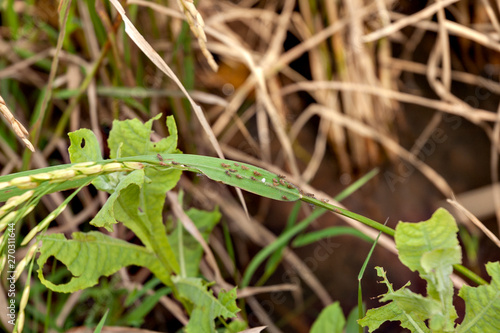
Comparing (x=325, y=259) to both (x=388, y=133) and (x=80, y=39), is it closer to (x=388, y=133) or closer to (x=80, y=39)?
(x=388, y=133)

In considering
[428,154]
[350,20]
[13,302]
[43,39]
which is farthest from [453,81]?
[13,302]

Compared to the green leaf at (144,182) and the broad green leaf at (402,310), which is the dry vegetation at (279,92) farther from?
the broad green leaf at (402,310)

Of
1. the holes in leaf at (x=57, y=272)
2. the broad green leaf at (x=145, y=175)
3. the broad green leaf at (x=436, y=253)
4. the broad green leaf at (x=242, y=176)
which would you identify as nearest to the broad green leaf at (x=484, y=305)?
the broad green leaf at (x=436, y=253)

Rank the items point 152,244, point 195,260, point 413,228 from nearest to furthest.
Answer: point 413,228, point 152,244, point 195,260

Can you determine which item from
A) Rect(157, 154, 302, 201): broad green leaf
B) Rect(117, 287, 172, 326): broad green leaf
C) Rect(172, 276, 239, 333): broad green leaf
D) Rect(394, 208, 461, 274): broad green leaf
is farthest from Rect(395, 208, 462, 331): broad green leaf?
Rect(117, 287, 172, 326): broad green leaf

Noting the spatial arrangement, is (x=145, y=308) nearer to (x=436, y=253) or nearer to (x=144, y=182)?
(x=144, y=182)

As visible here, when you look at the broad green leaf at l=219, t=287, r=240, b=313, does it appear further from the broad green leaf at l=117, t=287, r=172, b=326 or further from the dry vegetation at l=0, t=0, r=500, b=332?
the dry vegetation at l=0, t=0, r=500, b=332
